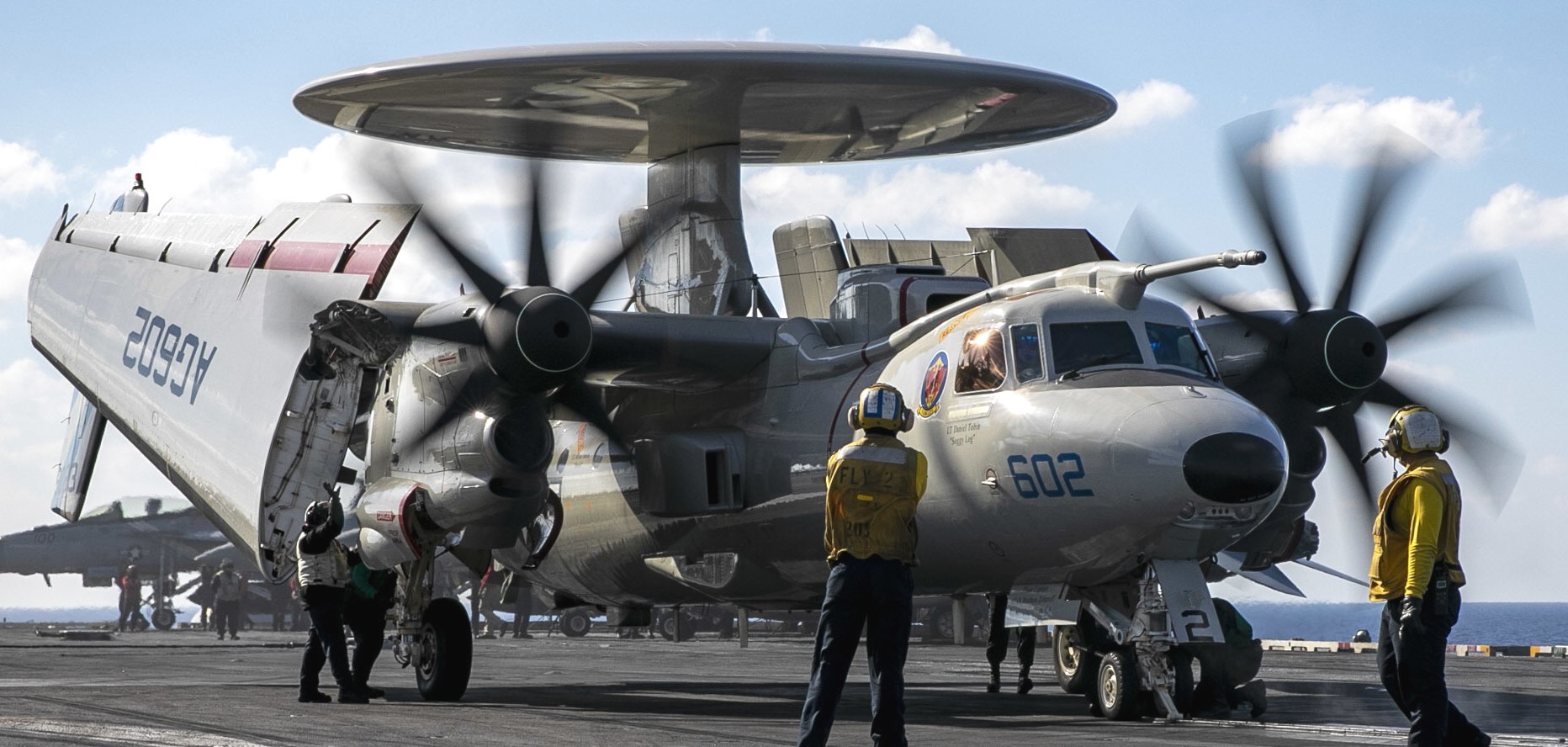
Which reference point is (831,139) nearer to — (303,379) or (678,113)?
(678,113)

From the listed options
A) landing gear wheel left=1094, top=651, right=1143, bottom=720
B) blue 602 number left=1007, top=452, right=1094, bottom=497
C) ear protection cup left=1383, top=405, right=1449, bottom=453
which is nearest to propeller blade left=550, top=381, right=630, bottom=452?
blue 602 number left=1007, top=452, right=1094, bottom=497

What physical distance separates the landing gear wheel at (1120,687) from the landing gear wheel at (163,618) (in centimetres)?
5877

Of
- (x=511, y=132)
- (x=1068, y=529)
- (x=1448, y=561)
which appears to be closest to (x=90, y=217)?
(x=511, y=132)

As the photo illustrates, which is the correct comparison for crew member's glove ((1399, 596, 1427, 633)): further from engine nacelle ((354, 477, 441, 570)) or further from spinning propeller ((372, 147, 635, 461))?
engine nacelle ((354, 477, 441, 570))

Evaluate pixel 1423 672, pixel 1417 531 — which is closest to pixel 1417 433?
pixel 1417 531

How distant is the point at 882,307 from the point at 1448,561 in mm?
9170

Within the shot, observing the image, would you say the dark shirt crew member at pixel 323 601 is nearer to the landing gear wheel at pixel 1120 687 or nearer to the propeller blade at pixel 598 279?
the propeller blade at pixel 598 279

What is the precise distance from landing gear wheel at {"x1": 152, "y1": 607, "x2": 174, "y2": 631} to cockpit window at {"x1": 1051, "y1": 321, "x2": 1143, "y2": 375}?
58.7 metres

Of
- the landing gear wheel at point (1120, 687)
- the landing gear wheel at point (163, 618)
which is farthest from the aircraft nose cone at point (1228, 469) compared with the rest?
the landing gear wheel at point (163, 618)

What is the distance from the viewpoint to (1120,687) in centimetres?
1412

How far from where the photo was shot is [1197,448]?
43.1 ft

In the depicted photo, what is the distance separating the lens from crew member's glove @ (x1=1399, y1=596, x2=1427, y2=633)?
9.22m

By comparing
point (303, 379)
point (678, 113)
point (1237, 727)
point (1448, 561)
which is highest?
point (678, 113)

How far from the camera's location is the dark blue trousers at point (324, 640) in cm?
1628
